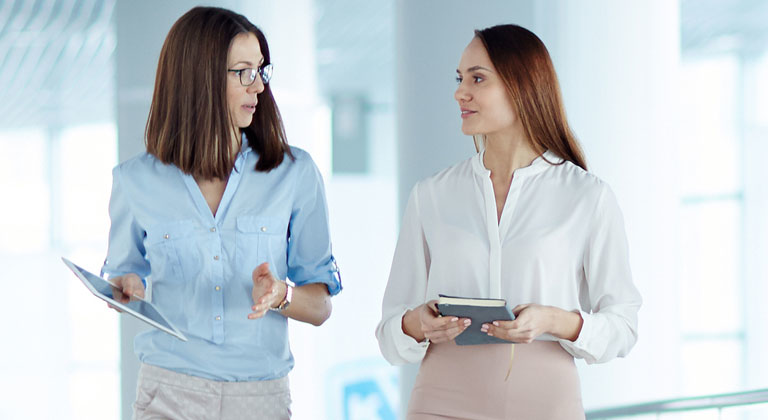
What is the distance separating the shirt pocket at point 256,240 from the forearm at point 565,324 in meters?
0.71

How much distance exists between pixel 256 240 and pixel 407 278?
0.39 metres

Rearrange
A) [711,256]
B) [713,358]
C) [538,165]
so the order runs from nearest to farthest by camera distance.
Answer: [538,165]
[711,256]
[713,358]

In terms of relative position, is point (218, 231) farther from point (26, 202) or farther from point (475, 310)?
point (26, 202)

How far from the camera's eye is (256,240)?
2.16 meters

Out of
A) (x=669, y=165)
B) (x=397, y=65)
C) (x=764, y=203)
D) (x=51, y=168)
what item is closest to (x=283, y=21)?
(x=397, y=65)

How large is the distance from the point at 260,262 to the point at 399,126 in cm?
189

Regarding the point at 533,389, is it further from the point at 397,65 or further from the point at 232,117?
the point at 397,65

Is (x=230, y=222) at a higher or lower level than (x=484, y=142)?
lower

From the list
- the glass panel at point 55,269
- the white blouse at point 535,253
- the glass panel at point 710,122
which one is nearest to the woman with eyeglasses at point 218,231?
the white blouse at point 535,253

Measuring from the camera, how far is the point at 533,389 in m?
1.99

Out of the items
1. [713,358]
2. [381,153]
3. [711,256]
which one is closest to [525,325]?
[711,256]

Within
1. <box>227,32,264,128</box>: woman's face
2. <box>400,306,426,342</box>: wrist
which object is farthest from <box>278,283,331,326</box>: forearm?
<box>227,32,264,128</box>: woman's face

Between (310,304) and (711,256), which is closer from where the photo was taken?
(310,304)

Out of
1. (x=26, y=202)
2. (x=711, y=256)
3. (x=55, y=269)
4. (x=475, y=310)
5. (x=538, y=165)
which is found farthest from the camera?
(x=55, y=269)
